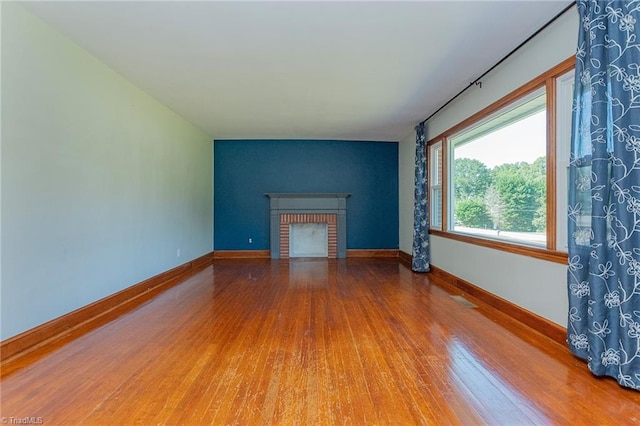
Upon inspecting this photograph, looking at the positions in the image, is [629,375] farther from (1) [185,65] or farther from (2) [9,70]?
(2) [9,70]

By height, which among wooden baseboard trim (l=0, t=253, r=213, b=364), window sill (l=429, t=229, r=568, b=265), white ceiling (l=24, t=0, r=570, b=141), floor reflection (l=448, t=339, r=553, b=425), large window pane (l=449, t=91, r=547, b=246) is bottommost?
floor reflection (l=448, t=339, r=553, b=425)

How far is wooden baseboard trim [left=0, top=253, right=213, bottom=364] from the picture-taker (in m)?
2.28

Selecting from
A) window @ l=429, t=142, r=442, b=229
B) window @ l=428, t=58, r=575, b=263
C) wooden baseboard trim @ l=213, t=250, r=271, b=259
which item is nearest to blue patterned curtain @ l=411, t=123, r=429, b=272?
window @ l=429, t=142, r=442, b=229

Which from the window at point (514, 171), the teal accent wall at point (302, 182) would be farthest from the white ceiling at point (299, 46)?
the teal accent wall at point (302, 182)

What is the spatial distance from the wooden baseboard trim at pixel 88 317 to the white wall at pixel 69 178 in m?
0.07

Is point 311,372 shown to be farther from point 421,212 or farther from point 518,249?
point 421,212

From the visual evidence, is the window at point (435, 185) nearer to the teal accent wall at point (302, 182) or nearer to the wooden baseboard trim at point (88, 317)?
A: the teal accent wall at point (302, 182)

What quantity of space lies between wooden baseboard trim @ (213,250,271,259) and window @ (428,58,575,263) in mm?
3881

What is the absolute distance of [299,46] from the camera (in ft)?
9.37

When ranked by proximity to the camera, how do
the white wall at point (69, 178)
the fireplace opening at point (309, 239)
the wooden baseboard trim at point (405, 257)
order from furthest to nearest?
the fireplace opening at point (309, 239) → the wooden baseboard trim at point (405, 257) → the white wall at point (69, 178)

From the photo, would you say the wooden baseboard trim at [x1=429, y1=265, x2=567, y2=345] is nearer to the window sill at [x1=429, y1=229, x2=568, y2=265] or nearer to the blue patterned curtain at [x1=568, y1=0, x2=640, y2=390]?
the blue patterned curtain at [x1=568, y1=0, x2=640, y2=390]

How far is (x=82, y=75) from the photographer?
295 cm

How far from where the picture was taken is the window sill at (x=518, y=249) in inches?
100

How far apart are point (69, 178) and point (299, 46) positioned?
8.02 ft
